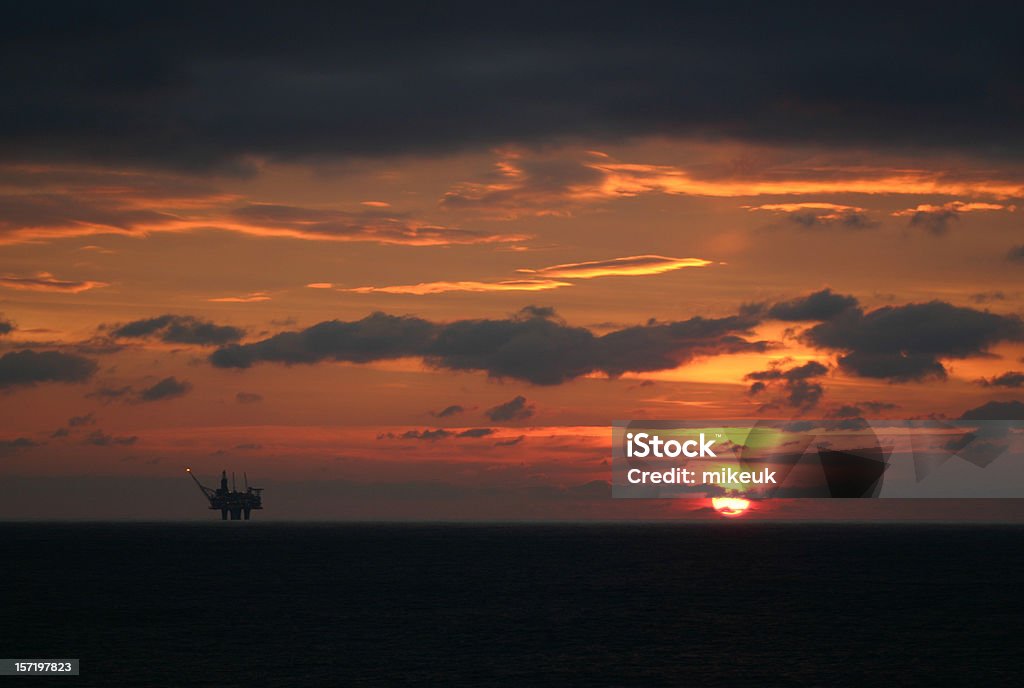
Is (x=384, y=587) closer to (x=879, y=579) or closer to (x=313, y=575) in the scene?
(x=313, y=575)

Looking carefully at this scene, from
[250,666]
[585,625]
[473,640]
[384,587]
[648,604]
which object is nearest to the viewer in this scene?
[250,666]

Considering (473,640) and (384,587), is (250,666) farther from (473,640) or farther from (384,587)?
(384,587)

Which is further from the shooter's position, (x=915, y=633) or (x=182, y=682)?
(x=915, y=633)

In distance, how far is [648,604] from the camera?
131250mm

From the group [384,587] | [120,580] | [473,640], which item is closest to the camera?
[473,640]

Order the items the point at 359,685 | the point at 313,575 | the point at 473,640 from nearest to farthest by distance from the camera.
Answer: the point at 359,685
the point at 473,640
the point at 313,575

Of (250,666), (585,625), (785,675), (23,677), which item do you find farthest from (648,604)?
(23,677)

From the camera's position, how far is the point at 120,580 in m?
167

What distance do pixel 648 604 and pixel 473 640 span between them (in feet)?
116

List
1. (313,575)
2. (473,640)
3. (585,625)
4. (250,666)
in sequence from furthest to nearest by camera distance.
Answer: (313,575) → (585,625) → (473,640) → (250,666)

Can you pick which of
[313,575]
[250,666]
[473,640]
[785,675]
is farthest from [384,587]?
[785,675]

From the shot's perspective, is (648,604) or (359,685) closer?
(359,685)

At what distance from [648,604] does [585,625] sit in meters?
21.6

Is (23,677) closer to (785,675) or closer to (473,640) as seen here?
(473,640)
